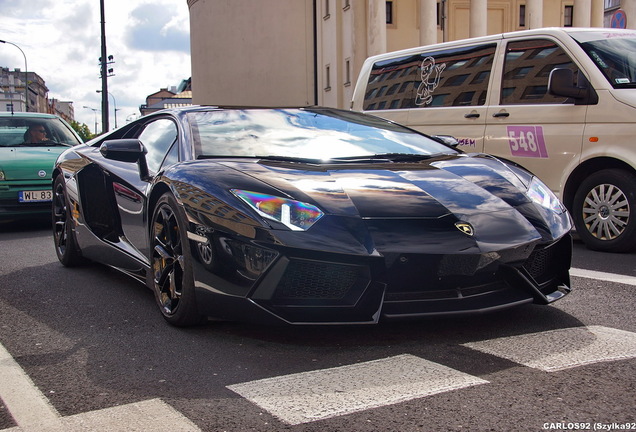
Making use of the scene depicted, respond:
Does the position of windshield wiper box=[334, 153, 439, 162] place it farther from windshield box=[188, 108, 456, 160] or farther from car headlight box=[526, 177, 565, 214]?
car headlight box=[526, 177, 565, 214]

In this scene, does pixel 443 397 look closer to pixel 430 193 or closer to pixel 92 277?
pixel 430 193

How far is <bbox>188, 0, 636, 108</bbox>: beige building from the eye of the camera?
40.0 meters

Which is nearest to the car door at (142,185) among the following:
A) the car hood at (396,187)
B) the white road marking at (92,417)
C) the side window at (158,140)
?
the side window at (158,140)

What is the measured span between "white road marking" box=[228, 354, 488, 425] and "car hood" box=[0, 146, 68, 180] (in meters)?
7.47

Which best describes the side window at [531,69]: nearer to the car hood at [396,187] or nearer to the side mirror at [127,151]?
the car hood at [396,187]

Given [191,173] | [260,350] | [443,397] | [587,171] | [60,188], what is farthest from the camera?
[587,171]

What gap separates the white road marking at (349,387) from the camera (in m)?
2.67

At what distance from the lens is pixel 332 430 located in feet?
8.10

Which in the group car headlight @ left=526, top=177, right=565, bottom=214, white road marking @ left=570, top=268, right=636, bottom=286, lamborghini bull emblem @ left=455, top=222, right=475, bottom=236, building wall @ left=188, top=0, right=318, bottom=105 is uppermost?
building wall @ left=188, top=0, right=318, bottom=105

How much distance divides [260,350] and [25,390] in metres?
1.01

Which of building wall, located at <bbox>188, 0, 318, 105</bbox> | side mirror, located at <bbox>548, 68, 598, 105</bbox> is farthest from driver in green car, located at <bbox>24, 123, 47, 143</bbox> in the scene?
building wall, located at <bbox>188, 0, 318, 105</bbox>

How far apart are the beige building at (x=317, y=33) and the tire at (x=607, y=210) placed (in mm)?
27218

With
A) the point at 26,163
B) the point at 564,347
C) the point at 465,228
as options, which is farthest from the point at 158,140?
the point at 26,163

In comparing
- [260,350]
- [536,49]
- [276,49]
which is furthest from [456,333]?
[276,49]
